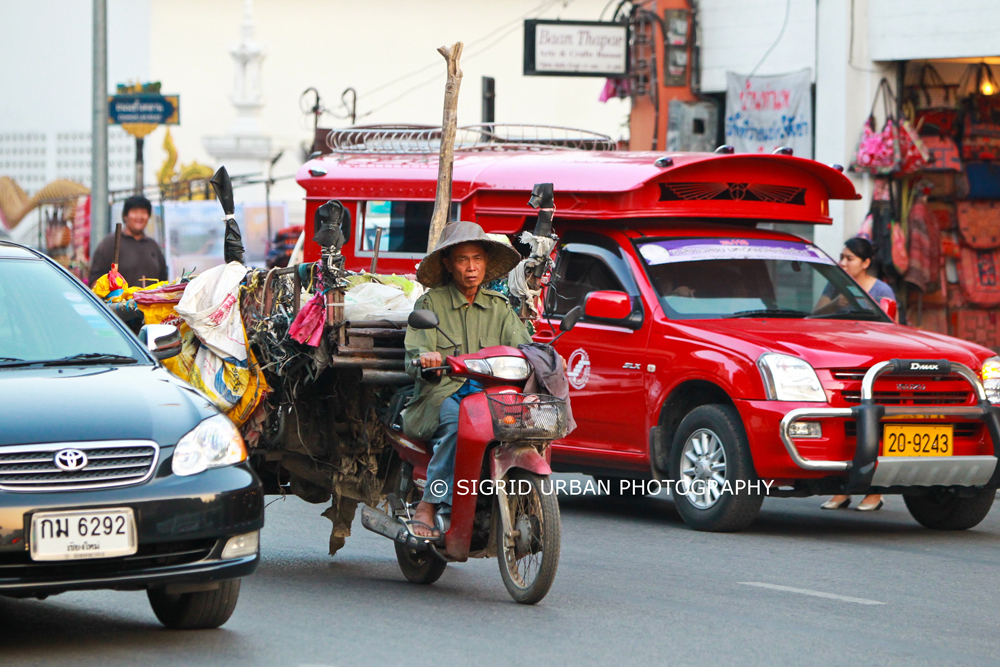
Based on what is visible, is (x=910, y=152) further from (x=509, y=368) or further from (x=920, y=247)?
(x=509, y=368)

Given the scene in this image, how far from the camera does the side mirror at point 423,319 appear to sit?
21.6 ft

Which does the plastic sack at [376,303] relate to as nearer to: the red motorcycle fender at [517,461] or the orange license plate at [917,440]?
the red motorcycle fender at [517,461]

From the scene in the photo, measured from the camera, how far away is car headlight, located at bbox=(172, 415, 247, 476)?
218 inches

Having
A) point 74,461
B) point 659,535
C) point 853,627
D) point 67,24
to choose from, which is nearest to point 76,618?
point 74,461

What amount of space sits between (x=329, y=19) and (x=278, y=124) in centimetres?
344

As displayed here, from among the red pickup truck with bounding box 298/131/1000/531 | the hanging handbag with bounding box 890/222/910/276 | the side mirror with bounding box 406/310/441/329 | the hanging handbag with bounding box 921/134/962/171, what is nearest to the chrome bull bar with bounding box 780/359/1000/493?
the red pickup truck with bounding box 298/131/1000/531

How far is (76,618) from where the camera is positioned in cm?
638

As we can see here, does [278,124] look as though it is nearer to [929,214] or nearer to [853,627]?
[929,214]

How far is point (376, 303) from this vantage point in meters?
7.31

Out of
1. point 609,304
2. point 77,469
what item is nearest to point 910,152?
point 609,304

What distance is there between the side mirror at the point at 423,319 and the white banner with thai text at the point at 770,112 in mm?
10633

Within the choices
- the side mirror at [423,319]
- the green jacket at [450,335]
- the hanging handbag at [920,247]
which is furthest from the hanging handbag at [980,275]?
the side mirror at [423,319]

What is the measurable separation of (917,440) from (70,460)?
5.36 metres

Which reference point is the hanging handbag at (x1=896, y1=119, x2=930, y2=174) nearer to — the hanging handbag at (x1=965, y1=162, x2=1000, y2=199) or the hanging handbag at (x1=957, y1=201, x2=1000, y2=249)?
the hanging handbag at (x1=965, y1=162, x2=1000, y2=199)
